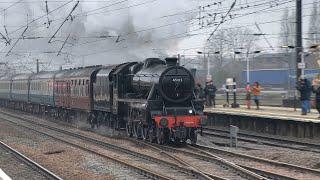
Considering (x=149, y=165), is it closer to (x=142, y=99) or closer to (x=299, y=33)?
(x=142, y=99)

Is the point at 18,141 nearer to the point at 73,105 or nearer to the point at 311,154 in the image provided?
the point at 73,105

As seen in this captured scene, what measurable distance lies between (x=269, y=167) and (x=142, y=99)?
667 cm

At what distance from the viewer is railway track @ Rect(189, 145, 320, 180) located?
11211 millimetres

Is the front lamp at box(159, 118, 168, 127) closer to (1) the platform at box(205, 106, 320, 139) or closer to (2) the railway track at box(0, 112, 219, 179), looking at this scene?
(2) the railway track at box(0, 112, 219, 179)

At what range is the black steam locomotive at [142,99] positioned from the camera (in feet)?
57.4

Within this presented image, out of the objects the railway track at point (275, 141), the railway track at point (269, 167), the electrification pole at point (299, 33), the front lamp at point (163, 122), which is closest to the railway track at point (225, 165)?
the railway track at point (269, 167)

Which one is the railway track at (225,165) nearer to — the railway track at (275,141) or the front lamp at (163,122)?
the front lamp at (163,122)

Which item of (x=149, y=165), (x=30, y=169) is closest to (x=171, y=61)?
(x=149, y=165)

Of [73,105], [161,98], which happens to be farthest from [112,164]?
[73,105]

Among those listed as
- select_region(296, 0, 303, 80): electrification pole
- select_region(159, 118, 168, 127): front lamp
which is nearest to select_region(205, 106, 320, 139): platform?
select_region(296, 0, 303, 80): electrification pole

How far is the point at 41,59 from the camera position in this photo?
6081cm

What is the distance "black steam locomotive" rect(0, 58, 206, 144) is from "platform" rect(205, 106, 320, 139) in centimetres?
411

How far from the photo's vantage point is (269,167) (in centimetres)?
1262

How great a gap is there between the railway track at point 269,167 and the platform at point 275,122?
198 inches
